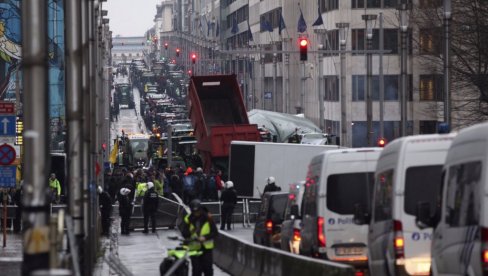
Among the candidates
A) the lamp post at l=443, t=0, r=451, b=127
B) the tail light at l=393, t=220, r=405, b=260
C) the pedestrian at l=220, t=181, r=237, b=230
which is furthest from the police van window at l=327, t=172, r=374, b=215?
the pedestrian at l=220, t=181, r=237, b=230

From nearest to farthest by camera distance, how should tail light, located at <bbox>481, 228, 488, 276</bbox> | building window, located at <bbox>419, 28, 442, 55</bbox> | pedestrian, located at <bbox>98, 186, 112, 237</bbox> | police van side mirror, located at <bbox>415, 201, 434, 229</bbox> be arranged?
tail light, located at <bbox>481, 228, 488, 276</bbox> → police van side mirror, located at <bbox>415, 201, 434, 229</bbox> → pedestrian, located at <bbox>98, 186, 112, 237</bbox> → building window, located at <bbox>419, 28, 442, 55</bbox>

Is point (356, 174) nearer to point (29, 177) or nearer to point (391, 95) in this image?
point (29, 177)

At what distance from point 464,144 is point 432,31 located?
61.5 meters

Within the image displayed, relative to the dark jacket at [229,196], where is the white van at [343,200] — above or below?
above

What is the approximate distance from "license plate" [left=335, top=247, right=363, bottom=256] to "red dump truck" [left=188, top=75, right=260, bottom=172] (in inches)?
1249

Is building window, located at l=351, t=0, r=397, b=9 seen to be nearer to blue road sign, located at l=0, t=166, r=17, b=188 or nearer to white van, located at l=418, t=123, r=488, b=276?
blue road sign, located at l=0, t=166, r=17, b=188

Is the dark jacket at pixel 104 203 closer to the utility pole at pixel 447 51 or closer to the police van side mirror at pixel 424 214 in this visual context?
the utility pole at pixel 447 51

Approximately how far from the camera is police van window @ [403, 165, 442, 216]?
19.0 m

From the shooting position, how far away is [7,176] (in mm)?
37438

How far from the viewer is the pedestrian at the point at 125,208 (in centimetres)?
4419

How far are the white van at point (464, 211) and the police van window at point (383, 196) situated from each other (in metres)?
2.88

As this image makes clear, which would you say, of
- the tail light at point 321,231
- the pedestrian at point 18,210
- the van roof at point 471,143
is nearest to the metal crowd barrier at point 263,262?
the tail light at point 321,231

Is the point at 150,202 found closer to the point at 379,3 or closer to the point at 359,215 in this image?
the point at 359,215

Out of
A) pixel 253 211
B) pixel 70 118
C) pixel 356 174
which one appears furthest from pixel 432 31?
pixel 70 118
